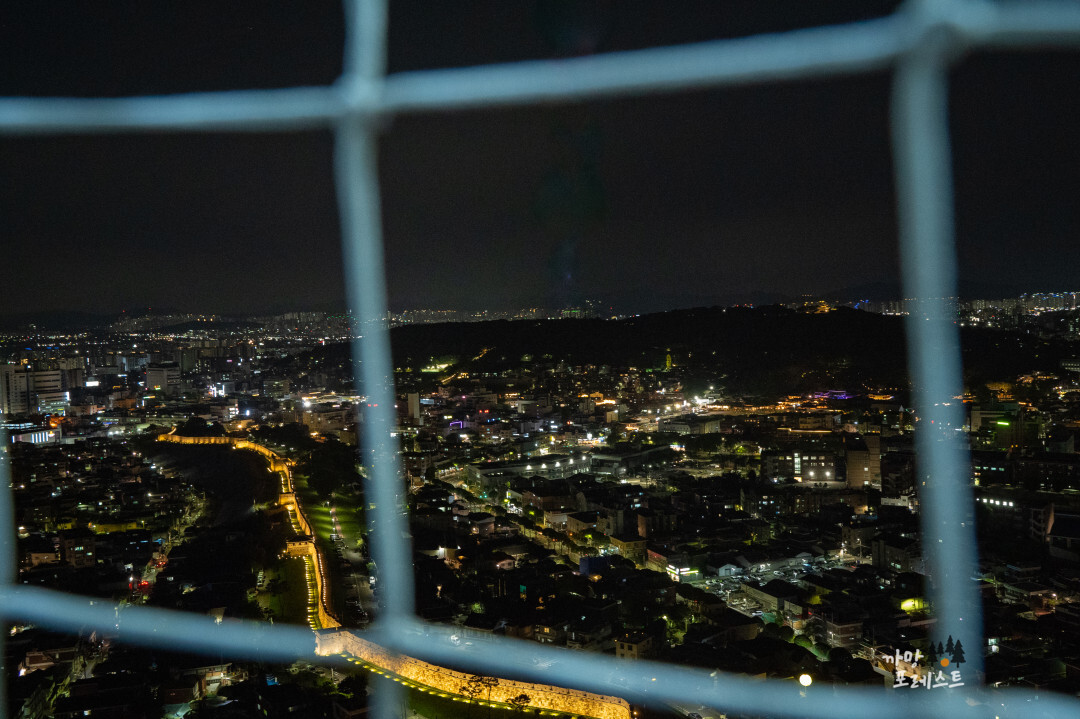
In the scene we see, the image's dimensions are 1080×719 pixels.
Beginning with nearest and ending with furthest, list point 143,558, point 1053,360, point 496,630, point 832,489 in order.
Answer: point 496,630, point 143,558, point 832,489, point 1053,360

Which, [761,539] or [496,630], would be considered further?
[761,539]

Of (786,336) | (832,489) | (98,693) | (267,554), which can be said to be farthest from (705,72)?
(786,336)

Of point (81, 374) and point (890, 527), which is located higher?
point (81, 374)

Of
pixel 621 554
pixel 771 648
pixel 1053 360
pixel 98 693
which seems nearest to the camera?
pixel 98 693

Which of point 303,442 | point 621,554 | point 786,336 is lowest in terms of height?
point 621,554

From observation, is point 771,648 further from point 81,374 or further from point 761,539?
point 81,374

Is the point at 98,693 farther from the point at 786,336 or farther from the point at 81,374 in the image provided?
the point at 81,374

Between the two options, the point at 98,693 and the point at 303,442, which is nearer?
the point at 98,693

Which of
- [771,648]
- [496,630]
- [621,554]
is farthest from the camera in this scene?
[621,554]

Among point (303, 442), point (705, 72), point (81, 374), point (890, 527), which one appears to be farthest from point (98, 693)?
point (81, 374)
